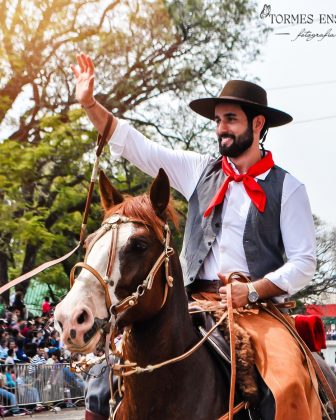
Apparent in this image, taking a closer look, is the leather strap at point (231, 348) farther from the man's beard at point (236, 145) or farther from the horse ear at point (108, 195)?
the man's beard at point (236, 145)

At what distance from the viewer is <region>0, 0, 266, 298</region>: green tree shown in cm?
2669

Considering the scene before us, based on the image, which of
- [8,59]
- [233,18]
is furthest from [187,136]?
[8,59]

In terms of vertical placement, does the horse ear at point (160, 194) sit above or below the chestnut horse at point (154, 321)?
above

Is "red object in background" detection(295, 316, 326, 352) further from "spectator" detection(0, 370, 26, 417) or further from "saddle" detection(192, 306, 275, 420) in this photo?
"spectator" detection(0, 370, 26, 417)

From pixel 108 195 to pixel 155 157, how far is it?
0.87 metres

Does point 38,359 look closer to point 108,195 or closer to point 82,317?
point 108,195

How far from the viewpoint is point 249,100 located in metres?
5.74

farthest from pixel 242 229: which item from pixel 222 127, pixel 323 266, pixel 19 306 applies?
pixel 323 266

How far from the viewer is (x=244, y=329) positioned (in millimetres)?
5191

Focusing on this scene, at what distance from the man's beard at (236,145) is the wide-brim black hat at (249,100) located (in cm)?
22

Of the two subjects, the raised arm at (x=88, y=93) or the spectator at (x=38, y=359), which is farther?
the spectator at (x=38, y=359)

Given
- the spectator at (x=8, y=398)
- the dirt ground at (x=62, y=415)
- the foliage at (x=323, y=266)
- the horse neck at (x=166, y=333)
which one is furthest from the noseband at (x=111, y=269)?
the foliage at (x=323, y=266)

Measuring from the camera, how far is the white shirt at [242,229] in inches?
210

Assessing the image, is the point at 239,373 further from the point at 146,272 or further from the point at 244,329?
the point at 146,272
